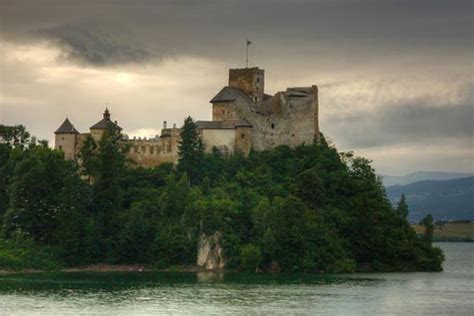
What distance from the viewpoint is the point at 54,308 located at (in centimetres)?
6231

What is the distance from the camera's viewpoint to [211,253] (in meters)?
96.9

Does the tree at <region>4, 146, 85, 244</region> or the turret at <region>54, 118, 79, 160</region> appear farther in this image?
the turret at <region>54, 118, 79, 160</region>

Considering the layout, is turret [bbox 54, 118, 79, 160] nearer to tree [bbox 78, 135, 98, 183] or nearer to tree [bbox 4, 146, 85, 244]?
tree [bbox 78, 135, 98, 183]

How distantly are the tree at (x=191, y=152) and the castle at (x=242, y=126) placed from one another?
7.74 feet

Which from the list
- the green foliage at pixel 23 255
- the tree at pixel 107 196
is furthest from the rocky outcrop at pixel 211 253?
the green foliage at pixel 23 255

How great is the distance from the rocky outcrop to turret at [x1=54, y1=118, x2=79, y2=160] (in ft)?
76.7

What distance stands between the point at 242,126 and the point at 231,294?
40256 millimetres

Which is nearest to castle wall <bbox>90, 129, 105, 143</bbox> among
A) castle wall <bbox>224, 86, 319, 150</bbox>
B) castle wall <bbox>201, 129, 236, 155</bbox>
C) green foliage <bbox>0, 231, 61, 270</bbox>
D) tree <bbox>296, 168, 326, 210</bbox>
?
castle wall <bbox>201, 129, 236, 155</bbox>

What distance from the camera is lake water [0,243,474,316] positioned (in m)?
63.1

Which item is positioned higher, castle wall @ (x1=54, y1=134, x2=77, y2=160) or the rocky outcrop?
castle wall @ (x1=54, y1=134, x2=77, y2=160)

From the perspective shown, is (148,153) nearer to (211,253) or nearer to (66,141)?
(66,141)

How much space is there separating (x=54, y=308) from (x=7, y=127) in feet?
187

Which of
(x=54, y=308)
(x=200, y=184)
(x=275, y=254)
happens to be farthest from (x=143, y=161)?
(x=54, y=308)

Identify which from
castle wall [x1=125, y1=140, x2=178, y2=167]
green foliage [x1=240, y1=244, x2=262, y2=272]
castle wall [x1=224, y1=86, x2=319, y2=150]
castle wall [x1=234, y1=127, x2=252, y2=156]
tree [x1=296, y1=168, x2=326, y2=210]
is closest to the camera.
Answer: green foliage [x1=240, y1=244, x2=262, y2=272]
